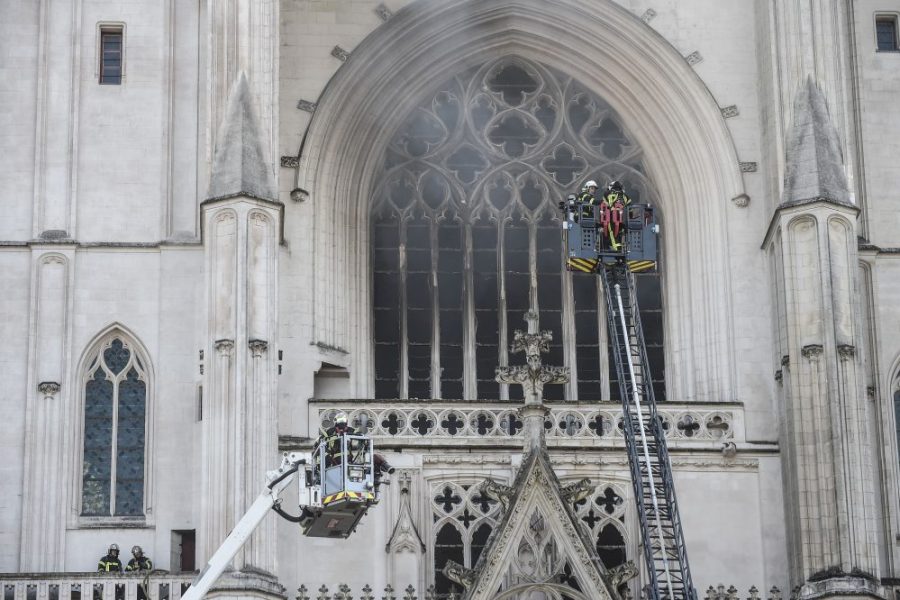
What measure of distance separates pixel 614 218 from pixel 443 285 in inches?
118

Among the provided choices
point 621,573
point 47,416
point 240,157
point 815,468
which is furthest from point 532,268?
point 47,416

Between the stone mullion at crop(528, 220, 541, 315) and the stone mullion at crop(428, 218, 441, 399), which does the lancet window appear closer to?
the stone mullion at crop(428, 218, 441, 399)

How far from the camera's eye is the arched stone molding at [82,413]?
38000mm

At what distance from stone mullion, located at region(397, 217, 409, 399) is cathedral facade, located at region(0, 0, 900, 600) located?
8 centimetres

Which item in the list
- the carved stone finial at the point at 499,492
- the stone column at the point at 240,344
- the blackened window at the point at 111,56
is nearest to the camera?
the stone column at the point at 240,344

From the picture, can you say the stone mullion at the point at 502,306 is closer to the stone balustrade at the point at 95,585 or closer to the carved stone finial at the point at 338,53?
the carved stone finial at the point at 338,53

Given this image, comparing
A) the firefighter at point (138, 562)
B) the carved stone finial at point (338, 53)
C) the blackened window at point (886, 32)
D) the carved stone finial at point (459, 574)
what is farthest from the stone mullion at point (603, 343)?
the firefighter at point (138, 562)

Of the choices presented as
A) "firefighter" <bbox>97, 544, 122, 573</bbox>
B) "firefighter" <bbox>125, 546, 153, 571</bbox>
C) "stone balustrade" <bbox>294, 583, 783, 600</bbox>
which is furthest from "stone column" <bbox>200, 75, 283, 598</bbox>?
"firefighter" <bbox>97, 544, 122, 573</bbox>

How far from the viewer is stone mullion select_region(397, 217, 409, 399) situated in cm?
3956

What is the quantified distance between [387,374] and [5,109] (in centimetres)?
625

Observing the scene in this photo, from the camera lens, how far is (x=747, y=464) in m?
38.1

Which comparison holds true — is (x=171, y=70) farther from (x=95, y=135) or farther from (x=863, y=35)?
(x=863, y=35)

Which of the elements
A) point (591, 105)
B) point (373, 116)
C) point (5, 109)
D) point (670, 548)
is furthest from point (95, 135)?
point (670, 548)

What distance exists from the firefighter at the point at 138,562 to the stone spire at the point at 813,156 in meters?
9.33
